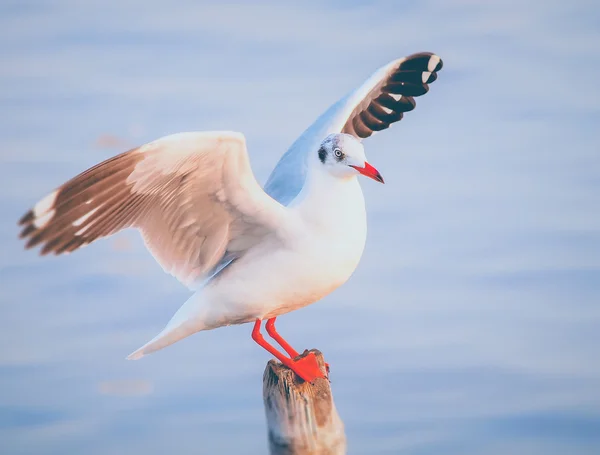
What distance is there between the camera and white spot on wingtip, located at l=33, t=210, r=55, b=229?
6621 millimetres

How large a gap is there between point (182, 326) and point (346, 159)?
1366 millimetres

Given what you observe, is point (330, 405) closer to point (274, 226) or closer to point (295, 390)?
point (295, 390)

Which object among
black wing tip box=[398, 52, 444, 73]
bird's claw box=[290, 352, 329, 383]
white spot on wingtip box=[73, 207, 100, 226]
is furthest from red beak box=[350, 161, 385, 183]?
black wing tip box=[398, 52, 444, 73]

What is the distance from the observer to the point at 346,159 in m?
6.88

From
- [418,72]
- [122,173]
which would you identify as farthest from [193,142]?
[418,72]

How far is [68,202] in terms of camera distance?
261 inches

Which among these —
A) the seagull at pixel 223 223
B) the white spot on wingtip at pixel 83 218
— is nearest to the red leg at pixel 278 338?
the seagull at pixel 223 223

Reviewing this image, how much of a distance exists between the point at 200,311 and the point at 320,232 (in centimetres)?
88

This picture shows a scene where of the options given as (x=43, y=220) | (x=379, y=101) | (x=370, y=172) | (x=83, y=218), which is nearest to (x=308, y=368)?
(x=370, y=172)

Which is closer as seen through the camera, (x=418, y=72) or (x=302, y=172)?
(x=302, y=172)

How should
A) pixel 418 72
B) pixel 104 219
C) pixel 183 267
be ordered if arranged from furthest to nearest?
pixel 418 72, pixel 183 267, pixel 104 219

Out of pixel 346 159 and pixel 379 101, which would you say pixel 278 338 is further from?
pixel 379 101

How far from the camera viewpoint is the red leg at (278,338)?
7.07 m

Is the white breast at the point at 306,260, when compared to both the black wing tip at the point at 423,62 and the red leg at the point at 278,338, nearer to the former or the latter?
the red leg at the point at 278,338
